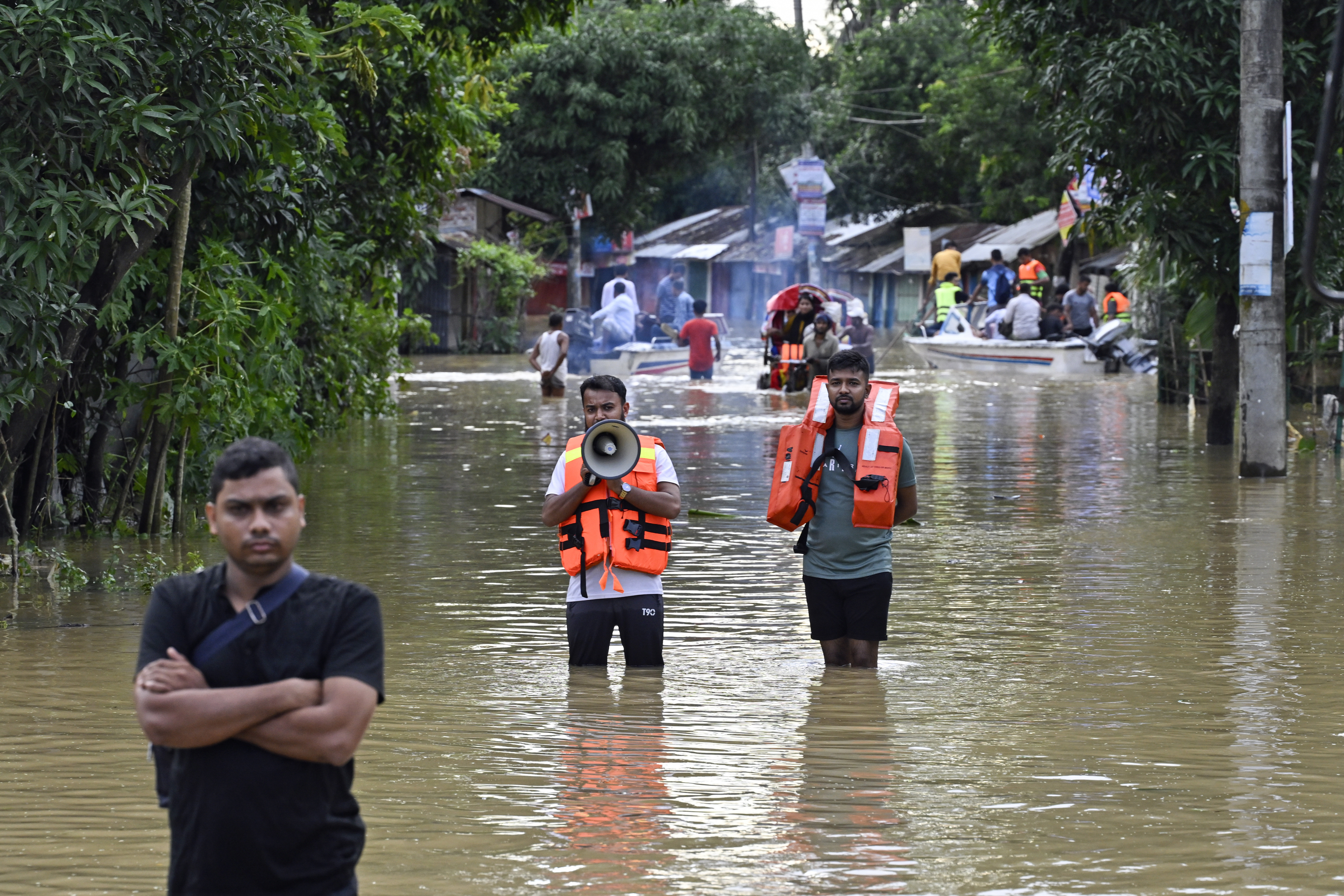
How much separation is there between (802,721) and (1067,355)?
27.0 m

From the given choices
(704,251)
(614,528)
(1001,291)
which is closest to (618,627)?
(614,528)

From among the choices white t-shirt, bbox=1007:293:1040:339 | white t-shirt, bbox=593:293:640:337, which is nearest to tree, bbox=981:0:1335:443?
white t-shirt, bbox=1007:293:1040:339

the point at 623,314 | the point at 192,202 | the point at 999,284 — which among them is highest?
the point at 999,284

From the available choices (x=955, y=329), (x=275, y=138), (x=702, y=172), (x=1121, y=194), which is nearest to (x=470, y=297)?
(x=702, y=172)

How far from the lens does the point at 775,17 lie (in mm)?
51125

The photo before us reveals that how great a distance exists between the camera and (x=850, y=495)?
7387mm

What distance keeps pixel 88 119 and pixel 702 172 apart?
45.6 m

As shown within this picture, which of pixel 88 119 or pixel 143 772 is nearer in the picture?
pixel 143 772

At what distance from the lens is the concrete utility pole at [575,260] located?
164 ft

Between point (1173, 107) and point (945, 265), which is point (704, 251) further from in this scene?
point (1173, 107)

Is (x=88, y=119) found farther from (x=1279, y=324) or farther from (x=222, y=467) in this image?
(x=1279, y=324)

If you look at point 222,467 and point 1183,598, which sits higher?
point 222,467

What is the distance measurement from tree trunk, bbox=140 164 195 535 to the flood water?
0.40 meters

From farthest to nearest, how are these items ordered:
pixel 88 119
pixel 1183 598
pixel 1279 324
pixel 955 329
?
pixel 955 329 → pixel 1279 324 → pixel 1183 598 → pixel 88 119
